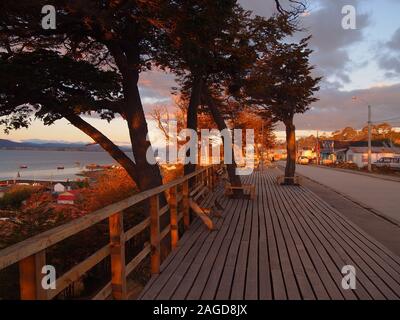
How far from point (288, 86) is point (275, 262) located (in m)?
13.7

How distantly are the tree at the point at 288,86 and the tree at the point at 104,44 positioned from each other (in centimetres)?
834

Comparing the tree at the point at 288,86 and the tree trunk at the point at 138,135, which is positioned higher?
the tree at the point at 288,86

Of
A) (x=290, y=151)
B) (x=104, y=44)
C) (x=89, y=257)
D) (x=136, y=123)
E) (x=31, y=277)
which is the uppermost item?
(x=104, y=44)

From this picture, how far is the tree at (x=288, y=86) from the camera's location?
17.1 meters

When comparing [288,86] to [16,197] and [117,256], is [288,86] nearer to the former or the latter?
[117,256]

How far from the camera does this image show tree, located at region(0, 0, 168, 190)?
7.31m

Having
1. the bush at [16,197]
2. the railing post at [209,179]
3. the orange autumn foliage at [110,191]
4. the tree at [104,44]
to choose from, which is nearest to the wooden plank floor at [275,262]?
the tree at [104,44]

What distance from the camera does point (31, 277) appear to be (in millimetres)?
2314

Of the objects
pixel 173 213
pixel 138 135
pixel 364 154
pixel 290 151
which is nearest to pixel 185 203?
pixel 173 213

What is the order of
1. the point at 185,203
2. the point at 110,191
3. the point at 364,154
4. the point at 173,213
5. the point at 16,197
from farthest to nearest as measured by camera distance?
the point at 364,154
the point at 16,197
the point at 110,191
the point at 185,203
the point at 173,213

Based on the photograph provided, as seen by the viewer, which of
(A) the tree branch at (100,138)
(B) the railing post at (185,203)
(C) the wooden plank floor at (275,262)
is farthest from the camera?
(A) the tree branch at (100,138)

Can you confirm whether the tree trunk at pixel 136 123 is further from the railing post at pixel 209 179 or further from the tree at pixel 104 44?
the railing post at pixel 209 179

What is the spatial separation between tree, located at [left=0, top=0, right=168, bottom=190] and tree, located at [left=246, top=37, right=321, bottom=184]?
8.34m

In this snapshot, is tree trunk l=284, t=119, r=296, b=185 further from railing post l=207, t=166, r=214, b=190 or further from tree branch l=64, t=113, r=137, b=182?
tree branch l=64, t=113, r=137, b=182
